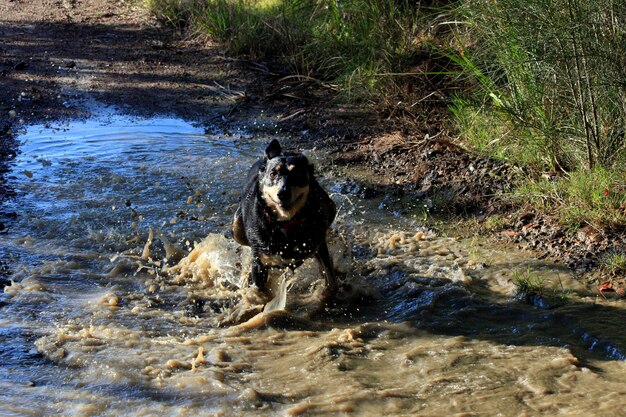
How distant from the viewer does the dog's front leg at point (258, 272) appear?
5.84 metres

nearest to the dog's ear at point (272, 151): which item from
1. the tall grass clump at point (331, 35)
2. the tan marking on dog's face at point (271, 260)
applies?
the tan marking on dog's face at point (271, 260)

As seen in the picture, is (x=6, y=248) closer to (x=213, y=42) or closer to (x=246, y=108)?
(x=246, y=108)

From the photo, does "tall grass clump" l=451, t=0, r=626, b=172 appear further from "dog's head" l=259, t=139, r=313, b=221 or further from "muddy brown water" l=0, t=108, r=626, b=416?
"dog's head" l=259, t=139, r=313, b=221

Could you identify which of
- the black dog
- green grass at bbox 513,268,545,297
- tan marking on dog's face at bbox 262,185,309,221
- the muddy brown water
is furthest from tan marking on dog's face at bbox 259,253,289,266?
green grass at bbox 513,268,545,297

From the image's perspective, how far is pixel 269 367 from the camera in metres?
4.90

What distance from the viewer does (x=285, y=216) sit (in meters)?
5.54

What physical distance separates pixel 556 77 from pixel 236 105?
15.5 feet

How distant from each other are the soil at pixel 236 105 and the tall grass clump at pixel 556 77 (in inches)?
20.1

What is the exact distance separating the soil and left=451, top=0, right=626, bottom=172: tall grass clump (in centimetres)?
51

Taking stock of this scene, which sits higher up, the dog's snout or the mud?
the dog's snout

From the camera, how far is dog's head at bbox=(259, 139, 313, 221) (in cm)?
538

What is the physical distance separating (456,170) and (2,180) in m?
4.71

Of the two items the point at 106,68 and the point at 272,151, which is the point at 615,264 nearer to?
the point at 272,151

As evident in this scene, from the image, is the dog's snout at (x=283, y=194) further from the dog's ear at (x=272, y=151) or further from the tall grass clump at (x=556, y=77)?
the tall grass clump at (x=556, y=77)
